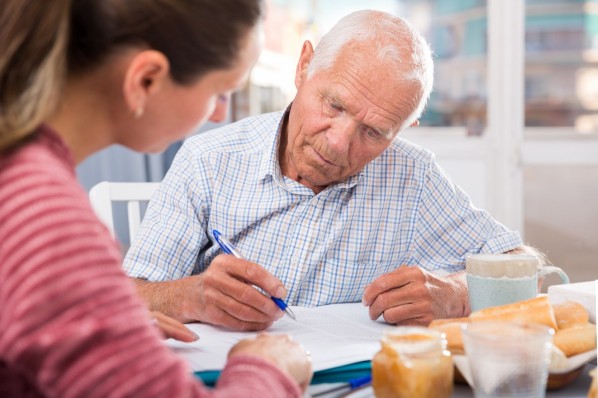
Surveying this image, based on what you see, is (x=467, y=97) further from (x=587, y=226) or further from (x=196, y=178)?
(x=196, y=178)

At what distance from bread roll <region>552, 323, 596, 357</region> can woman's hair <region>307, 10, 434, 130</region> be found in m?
0.72

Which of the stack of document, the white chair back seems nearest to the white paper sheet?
the stack of document

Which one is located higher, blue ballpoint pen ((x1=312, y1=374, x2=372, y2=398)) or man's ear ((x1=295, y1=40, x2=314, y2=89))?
man's ear ((x1=295, y1=40, x2=314, y2=89))

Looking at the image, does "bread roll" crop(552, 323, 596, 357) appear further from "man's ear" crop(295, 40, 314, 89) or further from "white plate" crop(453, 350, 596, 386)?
"man's ear" crop(295, 40, 314, 89)

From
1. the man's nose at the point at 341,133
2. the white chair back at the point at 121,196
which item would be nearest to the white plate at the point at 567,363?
the man's nose at the point at 341,133

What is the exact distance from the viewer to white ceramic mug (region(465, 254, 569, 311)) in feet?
3.89

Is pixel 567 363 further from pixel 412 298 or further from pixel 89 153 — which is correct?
pixel 89 153

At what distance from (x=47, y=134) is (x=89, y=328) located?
22 centimetres

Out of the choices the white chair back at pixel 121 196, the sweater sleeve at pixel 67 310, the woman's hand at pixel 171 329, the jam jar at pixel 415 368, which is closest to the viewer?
the sweater sleeve at pixel 67 310

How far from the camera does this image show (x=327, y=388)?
3.16 feet

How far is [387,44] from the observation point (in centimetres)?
153

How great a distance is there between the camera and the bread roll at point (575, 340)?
94 centimetres

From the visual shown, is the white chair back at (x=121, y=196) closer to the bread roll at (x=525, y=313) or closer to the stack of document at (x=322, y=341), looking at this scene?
the stack of document at (x=322, y=341)

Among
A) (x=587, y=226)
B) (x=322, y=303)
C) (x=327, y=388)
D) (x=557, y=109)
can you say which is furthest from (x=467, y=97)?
(x=327, y=388)
